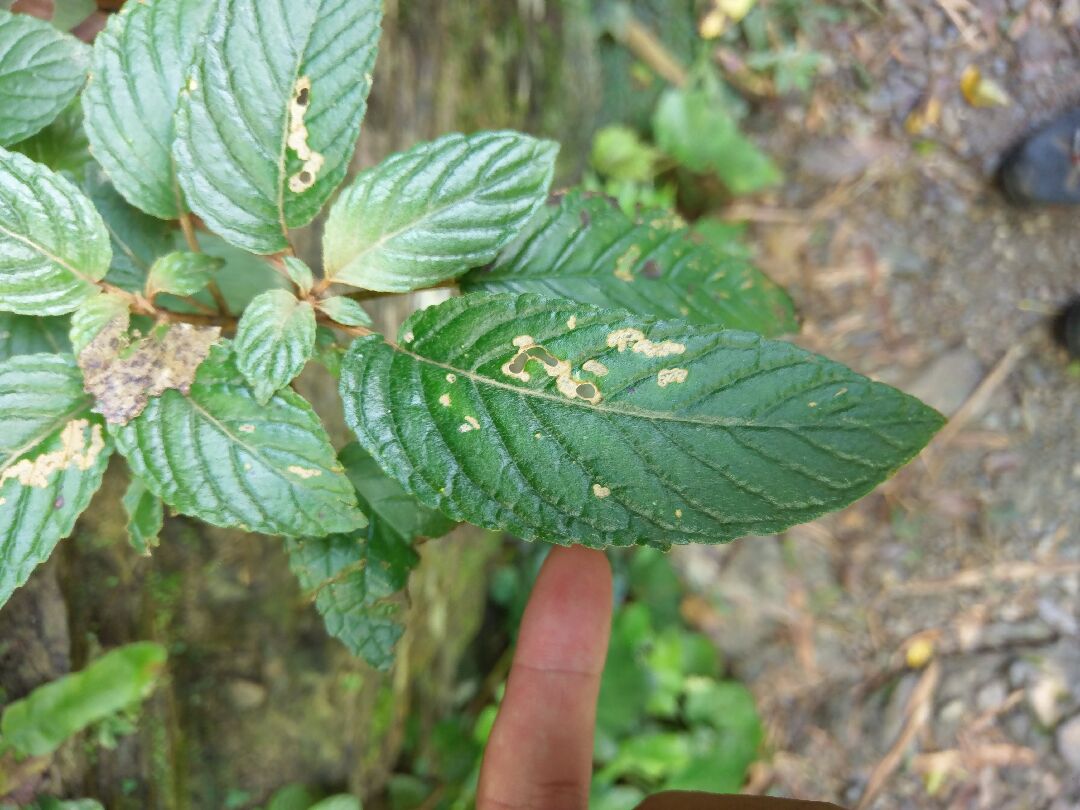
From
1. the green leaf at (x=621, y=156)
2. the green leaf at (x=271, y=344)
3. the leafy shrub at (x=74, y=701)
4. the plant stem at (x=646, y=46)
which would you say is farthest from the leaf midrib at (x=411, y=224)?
the plant stem at (x=646, y=46)

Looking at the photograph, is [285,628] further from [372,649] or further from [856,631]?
[856,631]


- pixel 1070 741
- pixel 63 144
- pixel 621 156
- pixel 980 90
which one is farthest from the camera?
pixel 980 90

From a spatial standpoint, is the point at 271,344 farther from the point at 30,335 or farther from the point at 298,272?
the point at 30,335

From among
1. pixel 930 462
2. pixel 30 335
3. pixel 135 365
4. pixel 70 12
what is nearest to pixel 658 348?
pixel 135 365

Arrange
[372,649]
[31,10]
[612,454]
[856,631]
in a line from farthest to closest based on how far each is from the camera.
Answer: [856,631] < [31,10] < [372,649] < [612,454]

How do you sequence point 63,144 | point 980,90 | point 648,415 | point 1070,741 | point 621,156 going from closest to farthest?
point 648,415 → point 63,144 → point 1070,741 → point 621,156 → point 980,90

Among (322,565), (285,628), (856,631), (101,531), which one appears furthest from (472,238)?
(856,631)
